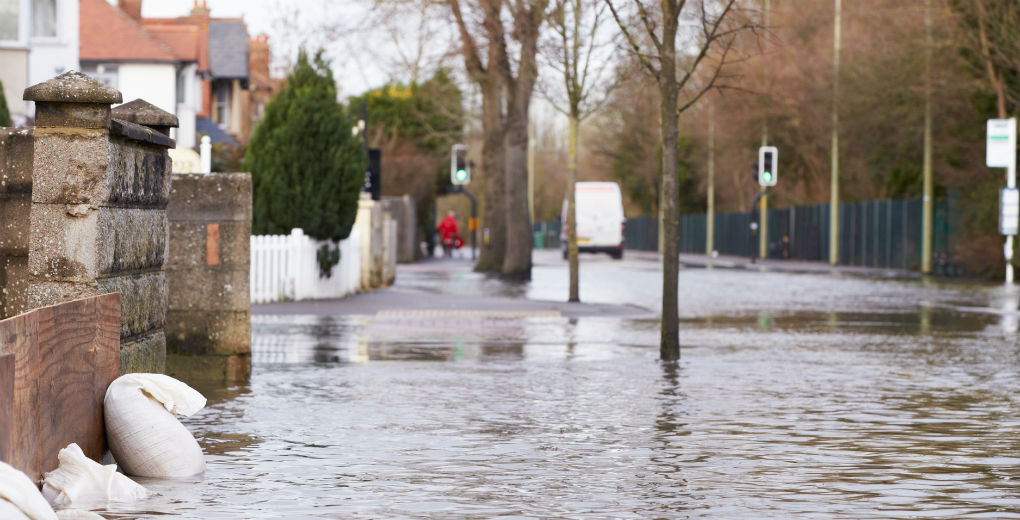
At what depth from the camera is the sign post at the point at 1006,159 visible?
37094 millimetres

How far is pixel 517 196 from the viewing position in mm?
38438

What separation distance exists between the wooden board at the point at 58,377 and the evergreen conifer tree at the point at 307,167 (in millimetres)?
16675

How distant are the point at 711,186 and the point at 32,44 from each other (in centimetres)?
4329

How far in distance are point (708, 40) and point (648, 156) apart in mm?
68416

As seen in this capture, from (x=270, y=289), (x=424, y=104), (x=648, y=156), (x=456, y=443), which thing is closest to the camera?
(x=456, y=443)

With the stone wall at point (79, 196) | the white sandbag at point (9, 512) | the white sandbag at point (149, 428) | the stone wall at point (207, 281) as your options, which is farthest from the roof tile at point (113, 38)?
the white sandbag at point (9, 512)

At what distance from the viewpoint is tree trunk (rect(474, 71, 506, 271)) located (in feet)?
134

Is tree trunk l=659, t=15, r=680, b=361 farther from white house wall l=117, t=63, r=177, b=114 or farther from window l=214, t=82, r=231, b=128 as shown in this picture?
window l=214, t=82, r=231, b=128

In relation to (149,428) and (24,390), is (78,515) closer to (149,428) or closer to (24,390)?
(24,390)

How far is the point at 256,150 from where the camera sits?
86.7 feet

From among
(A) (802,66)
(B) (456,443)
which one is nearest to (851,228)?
(A) (802,66)

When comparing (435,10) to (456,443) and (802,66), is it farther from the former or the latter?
(456,443)

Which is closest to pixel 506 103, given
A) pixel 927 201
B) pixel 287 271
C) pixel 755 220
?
pixel 927 201

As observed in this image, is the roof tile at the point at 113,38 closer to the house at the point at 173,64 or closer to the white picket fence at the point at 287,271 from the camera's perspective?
the house at the point at 173,64
